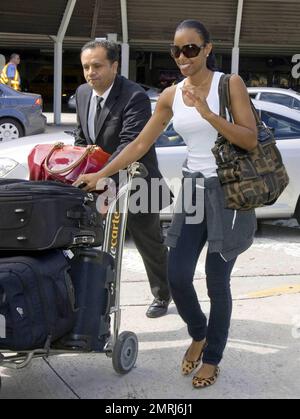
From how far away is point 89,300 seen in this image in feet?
10.9

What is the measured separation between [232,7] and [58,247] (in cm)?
1816

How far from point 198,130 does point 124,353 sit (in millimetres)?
1252

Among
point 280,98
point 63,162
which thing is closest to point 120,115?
point 63,162

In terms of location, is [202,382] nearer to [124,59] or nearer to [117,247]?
[117,247]

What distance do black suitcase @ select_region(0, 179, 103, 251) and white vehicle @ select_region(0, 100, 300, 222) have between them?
11.2ft

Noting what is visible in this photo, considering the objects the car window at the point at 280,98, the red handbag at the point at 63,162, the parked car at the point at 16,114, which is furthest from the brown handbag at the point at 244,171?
the parked car at the point at 16,114

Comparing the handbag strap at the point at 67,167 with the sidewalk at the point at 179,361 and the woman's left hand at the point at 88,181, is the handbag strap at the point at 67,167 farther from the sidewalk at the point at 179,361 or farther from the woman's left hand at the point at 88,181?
the sidewalk at the point at 179,361

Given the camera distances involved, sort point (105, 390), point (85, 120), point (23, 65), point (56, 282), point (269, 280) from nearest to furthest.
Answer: point (56, 282) → point (105, 390) → point (85, 120) → point (269, 280) → point (23, 65)

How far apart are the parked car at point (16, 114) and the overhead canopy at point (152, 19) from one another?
5561mm

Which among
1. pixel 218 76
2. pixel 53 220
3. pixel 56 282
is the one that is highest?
pixel 218 76

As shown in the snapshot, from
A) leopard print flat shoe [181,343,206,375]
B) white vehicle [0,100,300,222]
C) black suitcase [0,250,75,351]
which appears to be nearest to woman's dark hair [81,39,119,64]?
black suitcase [0,250,75,351]

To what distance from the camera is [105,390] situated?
3.55m
